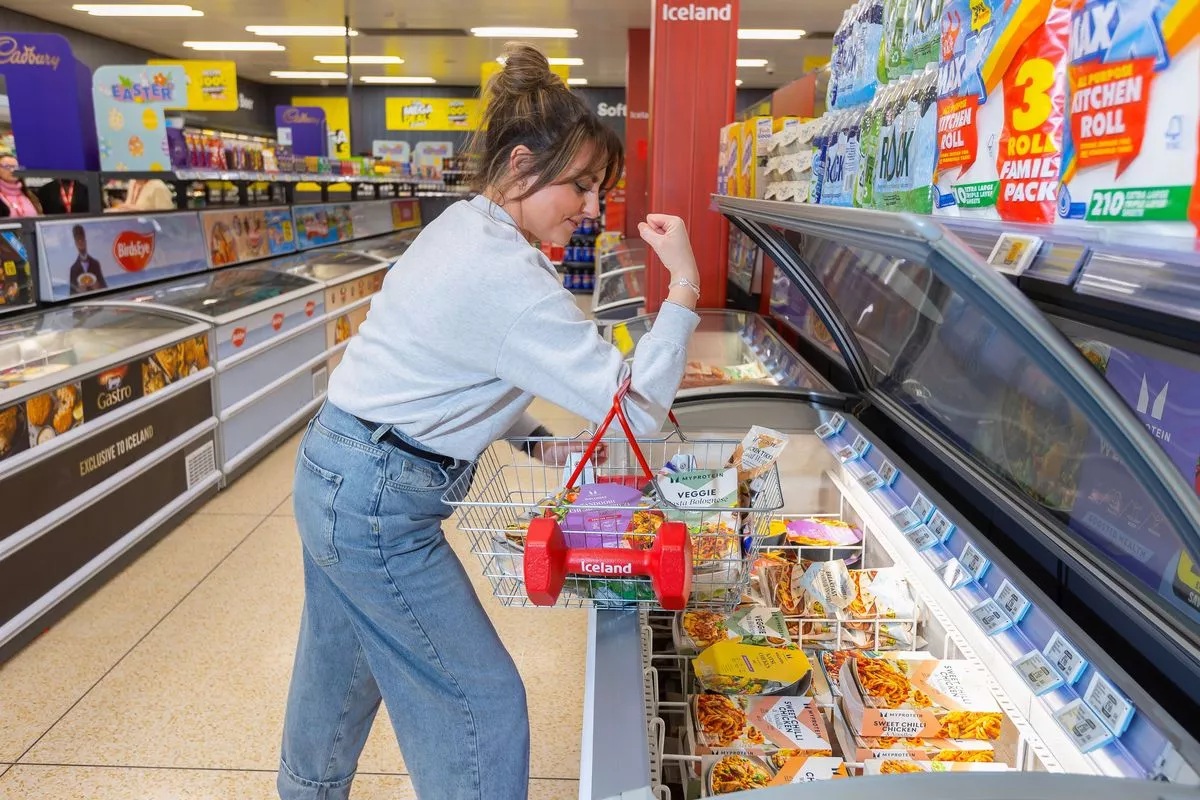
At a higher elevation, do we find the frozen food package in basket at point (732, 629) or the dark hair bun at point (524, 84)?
the dark hair bun at point (524, 84)

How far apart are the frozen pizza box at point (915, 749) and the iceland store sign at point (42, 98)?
5975 millimetres

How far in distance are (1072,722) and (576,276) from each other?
14039mm

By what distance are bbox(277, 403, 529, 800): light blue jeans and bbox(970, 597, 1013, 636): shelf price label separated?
80 cm

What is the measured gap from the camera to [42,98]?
5.81 meters

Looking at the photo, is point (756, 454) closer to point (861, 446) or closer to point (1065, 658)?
point (861, 446)

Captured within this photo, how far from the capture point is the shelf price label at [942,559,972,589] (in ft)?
5.03

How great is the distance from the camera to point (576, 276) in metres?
15.0

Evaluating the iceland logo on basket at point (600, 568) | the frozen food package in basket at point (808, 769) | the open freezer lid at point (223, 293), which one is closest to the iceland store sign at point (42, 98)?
the open freezer lid at point (223, 293)

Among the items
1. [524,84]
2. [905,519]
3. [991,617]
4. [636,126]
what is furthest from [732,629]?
[636,126]

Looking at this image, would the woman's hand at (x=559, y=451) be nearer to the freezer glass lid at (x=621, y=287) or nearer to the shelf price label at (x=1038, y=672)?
the shelf price label at (x=1038, y=672)

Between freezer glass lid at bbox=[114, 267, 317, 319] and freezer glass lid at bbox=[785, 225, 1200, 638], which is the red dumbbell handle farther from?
freezer glass lid at bbox=[114, 267, 317, 319]

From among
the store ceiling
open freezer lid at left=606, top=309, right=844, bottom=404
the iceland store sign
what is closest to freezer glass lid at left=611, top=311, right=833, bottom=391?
open freezer lid at left=606, top=309, right=844, bottom=404

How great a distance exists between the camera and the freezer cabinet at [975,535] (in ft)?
3.11

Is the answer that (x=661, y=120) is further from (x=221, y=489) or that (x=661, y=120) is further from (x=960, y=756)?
(x=960, y=756)
